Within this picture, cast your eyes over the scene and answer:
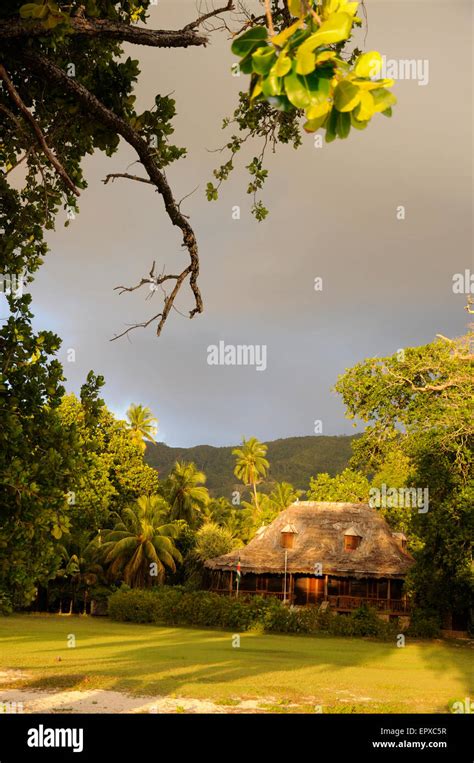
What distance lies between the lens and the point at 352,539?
42438 millimetres

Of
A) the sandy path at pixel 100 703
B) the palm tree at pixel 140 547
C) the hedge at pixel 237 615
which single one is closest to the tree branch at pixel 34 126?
the sandy path at pixel 100 703

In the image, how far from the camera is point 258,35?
198 centimetres

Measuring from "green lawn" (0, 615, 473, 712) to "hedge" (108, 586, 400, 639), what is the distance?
1.88 m

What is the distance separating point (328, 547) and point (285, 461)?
130854 millimetres

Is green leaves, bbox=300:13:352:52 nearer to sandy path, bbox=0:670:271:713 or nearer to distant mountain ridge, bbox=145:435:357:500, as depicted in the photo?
sandy path, bbox=0:670:271:713

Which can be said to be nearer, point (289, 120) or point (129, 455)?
point (289, 120)

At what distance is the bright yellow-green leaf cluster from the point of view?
1.85m

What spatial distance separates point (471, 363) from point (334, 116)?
92.2ft

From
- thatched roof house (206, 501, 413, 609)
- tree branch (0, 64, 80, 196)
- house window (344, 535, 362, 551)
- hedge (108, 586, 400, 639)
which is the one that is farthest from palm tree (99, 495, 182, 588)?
tree branch (0, 64, 80, 196)

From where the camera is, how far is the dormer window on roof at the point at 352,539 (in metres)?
42.2

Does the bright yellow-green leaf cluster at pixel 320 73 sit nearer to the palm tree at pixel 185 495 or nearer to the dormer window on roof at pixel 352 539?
the dormer window on roof at pixel 352 539

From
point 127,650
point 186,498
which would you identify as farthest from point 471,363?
point 186,498
